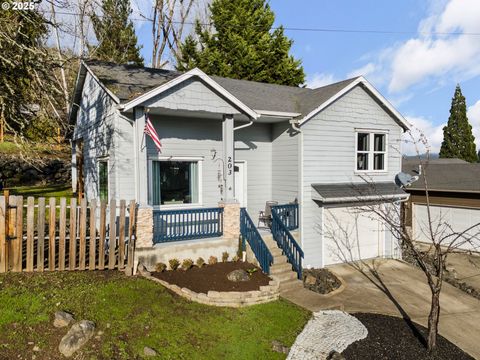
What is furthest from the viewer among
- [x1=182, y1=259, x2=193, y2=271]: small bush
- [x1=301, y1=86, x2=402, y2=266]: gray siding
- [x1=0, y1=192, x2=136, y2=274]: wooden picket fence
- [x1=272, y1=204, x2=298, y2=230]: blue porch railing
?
[x1=301, y1=86, x2=402, y2=266]: gray siding

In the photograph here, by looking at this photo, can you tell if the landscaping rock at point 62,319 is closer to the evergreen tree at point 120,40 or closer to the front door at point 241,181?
the front door at point 241,181

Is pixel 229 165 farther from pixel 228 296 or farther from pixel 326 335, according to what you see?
pixel 326 335

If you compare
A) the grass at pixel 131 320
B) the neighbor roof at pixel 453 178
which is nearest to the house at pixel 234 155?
the grass at pixel 131 320

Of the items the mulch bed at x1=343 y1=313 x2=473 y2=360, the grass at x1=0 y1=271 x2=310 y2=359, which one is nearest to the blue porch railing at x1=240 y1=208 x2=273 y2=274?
the grass at x1=0 y1=271 x2=310 y2=359

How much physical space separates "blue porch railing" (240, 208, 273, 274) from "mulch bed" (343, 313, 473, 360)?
291cm

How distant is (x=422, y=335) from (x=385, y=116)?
351 inches

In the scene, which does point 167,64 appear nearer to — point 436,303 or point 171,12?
Result: point 171,12

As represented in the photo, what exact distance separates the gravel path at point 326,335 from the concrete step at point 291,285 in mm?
1452

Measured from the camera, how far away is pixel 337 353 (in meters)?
5.79

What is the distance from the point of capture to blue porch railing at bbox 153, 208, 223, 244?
931 centimetres

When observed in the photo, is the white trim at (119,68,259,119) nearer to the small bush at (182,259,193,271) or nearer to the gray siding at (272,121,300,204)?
the gray siding at (272,121,300,204)

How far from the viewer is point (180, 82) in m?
9.36

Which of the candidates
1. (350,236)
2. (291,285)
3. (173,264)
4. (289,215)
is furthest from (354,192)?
(173,264)

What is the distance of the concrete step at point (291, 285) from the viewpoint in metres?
9.02
